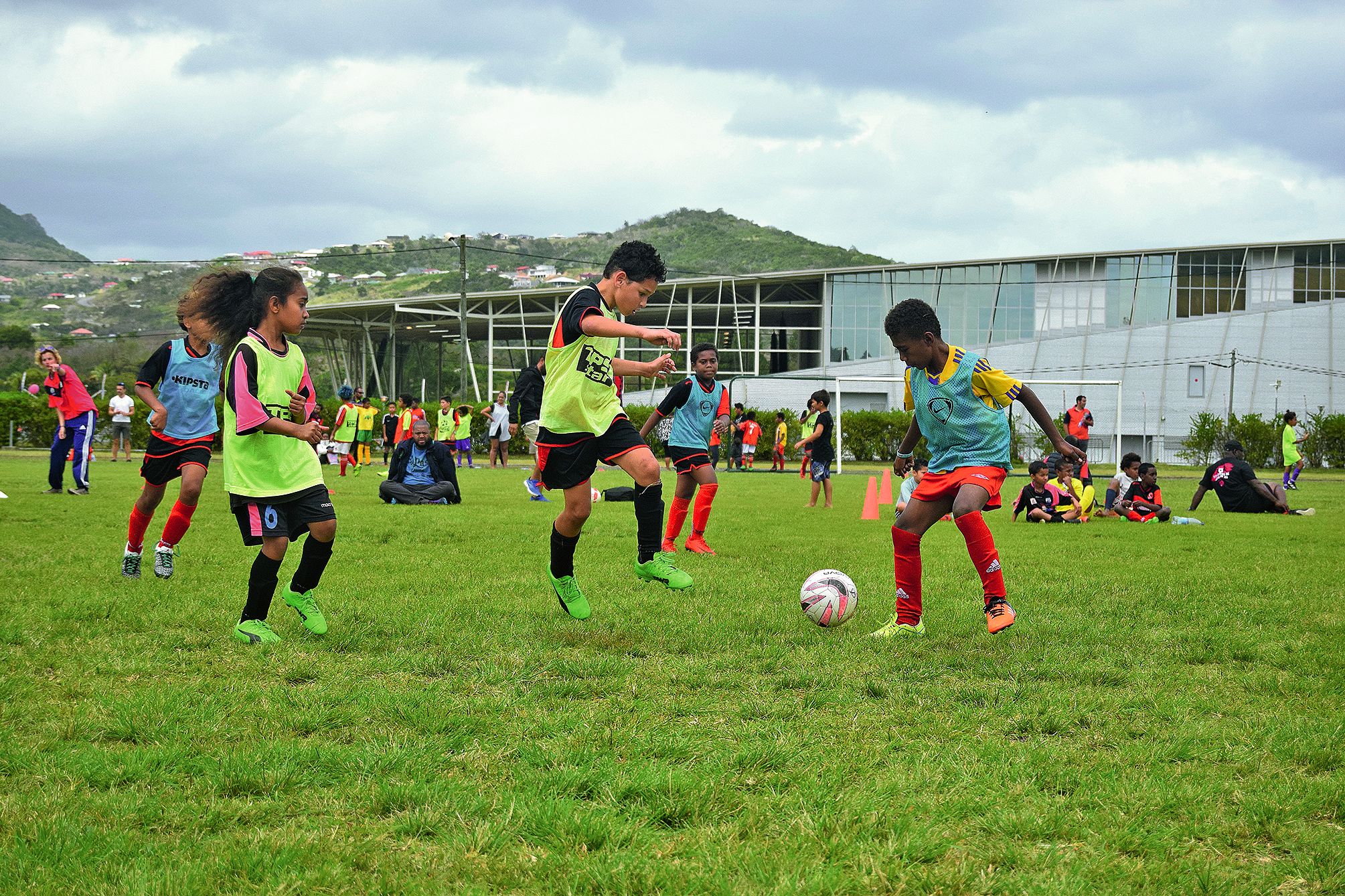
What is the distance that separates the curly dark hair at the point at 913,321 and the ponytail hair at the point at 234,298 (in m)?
3.40

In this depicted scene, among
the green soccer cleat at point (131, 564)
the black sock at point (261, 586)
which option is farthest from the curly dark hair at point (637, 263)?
the green soccer cleat at point (131, 564)

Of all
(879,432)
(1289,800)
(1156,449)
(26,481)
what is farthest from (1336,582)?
(1156,449)

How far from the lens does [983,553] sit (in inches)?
238

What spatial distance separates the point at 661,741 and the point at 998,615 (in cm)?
274

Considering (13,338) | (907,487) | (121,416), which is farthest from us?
(13,338)

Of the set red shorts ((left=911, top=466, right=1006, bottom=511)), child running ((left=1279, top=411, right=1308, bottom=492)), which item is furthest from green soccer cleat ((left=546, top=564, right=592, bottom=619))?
child running ((left=1279, top=411, right=1308, bottom=492))

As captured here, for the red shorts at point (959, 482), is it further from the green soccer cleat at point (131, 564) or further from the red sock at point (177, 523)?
the green soccer cleat at point (131, 564)

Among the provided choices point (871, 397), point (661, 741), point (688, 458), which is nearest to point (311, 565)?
point (661, 741)

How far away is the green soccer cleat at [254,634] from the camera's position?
5.53 m

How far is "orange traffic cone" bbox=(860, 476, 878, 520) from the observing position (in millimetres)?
15188

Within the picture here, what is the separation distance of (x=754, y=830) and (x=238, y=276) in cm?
454

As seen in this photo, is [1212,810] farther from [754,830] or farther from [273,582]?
[273,582]

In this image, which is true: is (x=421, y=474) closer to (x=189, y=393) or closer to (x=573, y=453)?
(x=189, y=393)

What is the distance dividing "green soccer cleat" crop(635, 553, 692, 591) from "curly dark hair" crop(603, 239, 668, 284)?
5.93ft
